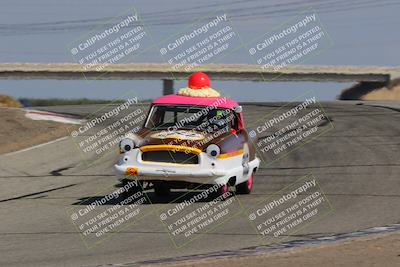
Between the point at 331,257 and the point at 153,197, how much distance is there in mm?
5803

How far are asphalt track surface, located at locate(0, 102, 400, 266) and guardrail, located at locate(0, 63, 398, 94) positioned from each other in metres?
56.6

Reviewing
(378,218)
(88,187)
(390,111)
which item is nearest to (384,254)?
(378,218)

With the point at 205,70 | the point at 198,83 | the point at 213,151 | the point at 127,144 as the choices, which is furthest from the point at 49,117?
the point at 205,70

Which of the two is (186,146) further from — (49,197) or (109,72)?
(109,72)

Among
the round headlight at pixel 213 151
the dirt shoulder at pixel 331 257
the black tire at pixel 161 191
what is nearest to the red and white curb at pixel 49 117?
the black tire at pixel 161 191

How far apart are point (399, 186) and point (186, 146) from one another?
158 inches

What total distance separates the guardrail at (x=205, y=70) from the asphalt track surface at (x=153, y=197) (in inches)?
2227

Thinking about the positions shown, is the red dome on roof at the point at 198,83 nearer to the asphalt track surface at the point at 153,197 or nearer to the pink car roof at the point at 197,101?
the pink car roof at the point at 197,101

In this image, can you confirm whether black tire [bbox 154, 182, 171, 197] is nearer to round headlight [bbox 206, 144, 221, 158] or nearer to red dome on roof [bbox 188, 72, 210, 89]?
round headlight [bbox 206, 144, 221, 158]

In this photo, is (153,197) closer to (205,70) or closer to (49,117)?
(49,117)

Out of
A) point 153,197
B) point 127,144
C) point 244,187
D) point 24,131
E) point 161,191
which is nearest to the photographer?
point 127,144

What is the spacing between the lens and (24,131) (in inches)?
992

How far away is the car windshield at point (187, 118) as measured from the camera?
1447 centimetres

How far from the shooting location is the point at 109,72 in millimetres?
82125
